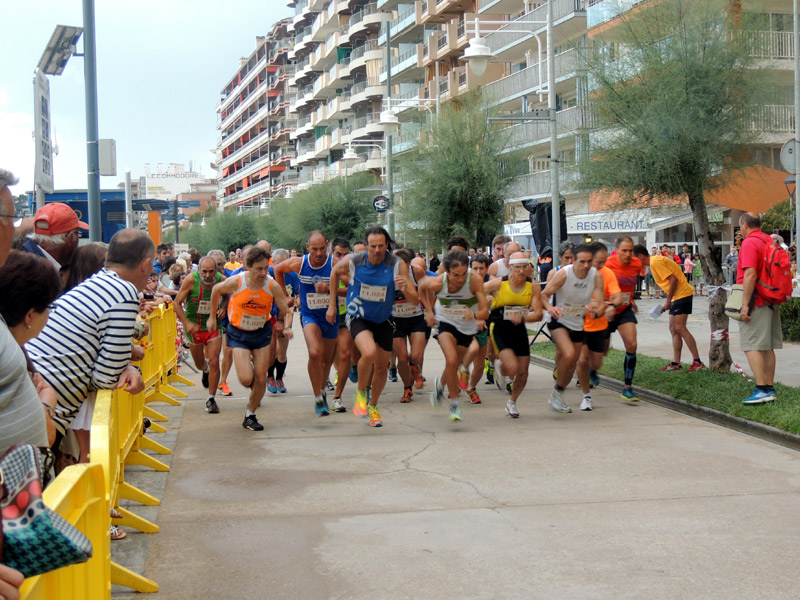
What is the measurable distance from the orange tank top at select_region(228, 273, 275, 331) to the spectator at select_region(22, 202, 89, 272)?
3.64 meters

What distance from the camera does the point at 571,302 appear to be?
35.7ft

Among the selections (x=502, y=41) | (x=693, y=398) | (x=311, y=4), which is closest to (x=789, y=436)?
(x=693, y=398)

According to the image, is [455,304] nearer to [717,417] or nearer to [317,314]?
[317,314]

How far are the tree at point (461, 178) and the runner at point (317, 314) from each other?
984 inches

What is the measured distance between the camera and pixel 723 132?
13812 millimetres

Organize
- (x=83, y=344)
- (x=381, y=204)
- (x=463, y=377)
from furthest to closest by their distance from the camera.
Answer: (x=381, y=204) → (x=463, y=377) → (x=83, y=344)

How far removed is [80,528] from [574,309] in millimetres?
8215

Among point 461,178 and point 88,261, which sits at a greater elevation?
point 461,178

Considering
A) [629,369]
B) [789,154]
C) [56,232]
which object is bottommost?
[629,369]

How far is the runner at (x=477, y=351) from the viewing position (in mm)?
11312

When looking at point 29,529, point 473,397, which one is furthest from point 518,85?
point 29,529

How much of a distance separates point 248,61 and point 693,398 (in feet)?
406

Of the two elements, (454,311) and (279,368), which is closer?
(454,311)

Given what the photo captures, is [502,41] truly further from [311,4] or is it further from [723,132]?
[311,4]
